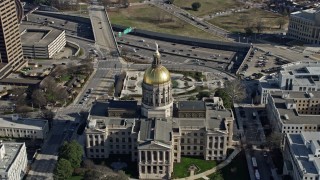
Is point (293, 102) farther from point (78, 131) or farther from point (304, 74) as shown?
point (78, 131)

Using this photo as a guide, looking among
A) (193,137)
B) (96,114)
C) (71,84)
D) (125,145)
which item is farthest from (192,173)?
(71,84)

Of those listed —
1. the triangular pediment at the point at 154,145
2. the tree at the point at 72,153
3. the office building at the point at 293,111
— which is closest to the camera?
the triangular pediment at the point at 154,145

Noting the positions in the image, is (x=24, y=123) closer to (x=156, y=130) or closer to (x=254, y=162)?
(x=156, y=130)

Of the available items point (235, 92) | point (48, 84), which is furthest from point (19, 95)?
point (235, 92)

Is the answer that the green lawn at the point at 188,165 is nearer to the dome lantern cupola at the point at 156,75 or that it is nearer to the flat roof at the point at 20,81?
the dome lantern cupola at the point at 156,75

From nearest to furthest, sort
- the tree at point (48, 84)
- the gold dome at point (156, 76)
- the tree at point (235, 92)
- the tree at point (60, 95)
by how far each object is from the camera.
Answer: the gold dome at point (156, 76), the tree at point (235, 92), the tree at point (60, 95), the tree at point (48, 84)

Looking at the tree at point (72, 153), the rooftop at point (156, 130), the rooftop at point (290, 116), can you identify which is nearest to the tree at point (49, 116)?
the tree at point (72, 153)
